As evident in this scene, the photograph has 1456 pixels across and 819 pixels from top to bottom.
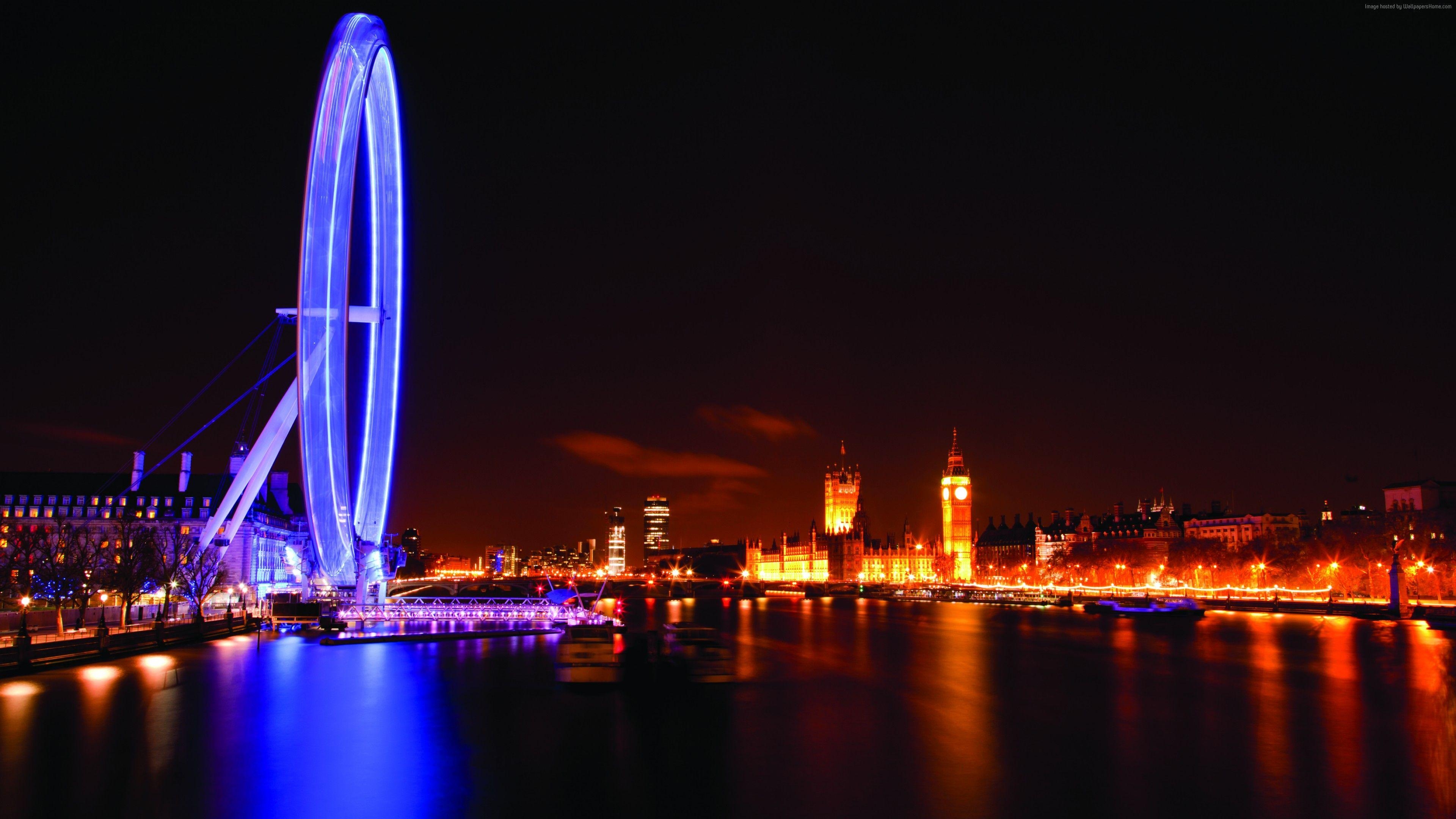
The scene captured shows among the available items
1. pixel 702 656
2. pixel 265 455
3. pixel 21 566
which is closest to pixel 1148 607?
pixel 702 656

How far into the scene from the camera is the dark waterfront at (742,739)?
59.6ft

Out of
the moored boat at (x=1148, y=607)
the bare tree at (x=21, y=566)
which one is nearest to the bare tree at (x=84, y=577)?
the bare tree at (x=21, y=566)

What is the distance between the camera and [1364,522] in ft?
352

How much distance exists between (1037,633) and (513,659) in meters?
36.5


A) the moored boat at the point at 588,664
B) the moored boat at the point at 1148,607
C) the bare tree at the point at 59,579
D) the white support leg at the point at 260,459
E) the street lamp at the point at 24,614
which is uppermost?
the white support leg at the point at 260,459

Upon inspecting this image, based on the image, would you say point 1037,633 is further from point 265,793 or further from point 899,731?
point 265,793

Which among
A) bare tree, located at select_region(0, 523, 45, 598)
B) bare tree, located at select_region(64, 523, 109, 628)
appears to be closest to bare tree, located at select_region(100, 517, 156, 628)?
bare tree, located at select_region(64, 523, 109, 628)

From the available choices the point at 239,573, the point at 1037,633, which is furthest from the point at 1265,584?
the point at 239,573

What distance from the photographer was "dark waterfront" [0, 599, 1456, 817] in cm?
1817

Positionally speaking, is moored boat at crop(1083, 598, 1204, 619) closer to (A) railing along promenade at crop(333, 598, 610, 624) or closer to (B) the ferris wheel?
(A) railing along promenade at crop(333, 598, 610, 624)

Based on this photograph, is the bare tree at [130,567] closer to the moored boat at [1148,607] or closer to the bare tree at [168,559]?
the bare tree at [168,559]

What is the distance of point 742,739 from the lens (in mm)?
24281

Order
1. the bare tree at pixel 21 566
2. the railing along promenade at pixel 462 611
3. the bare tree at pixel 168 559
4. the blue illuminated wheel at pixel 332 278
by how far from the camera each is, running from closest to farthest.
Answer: the blue illuminated wheel at pixel 332 278
the bare tree at pixel 21 566
the bare tree at pixel 168 559
the railing along promenade at pixel 462 611

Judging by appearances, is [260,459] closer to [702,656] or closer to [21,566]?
[21,566]
